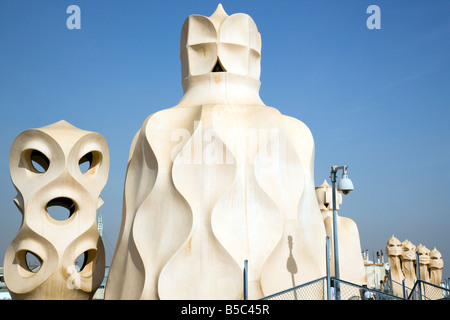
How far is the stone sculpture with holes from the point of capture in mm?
13703

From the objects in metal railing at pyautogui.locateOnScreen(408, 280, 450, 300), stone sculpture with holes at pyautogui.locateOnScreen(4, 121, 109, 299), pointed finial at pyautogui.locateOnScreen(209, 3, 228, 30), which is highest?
pointed finial at pyautogui.locateOnScreen(209, 3, 228, 30)

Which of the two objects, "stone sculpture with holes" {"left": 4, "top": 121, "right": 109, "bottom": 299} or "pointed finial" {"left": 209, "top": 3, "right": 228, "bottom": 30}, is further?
"pointed finial" {"left": 209, "top": 3, "right": 228, "bottom": 30}

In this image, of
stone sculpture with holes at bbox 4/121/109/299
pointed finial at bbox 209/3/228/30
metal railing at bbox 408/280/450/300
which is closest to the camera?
metal railing at bbox 408/280/450/300

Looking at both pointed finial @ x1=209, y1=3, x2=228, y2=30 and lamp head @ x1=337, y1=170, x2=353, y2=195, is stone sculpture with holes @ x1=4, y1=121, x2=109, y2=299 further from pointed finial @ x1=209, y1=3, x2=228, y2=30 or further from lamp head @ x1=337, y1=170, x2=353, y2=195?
lamp head @ x1=337, y1=170, x2=353, y2=195

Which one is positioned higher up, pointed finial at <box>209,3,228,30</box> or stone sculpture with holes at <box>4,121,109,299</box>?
pointed finial at <box>209,3,228,30</box>

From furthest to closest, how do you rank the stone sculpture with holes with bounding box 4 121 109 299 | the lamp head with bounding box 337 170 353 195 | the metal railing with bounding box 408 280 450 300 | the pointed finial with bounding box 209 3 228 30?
the pointed finial with bounding box 209 3 228 30 < the stone sculpture with holes with bounding box 4 121 109 299 < the lamp head with bounding box 337 170 353 195 < the metal railing with bounding box 408 280 450 300

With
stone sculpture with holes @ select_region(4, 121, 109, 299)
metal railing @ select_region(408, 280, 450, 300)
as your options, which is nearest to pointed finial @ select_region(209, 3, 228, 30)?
stone sculpture with holes @ select_region(4, 121, 109, 299)

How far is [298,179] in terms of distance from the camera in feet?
42.3

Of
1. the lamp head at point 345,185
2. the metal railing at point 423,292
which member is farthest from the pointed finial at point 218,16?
the metal railing at point 423,292

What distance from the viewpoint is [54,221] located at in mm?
14086

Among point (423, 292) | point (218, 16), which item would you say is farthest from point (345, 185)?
point (423, 292)

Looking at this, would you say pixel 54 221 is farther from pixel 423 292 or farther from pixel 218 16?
pixel 423 292

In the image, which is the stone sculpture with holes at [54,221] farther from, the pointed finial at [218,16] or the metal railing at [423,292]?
the metal railing at [423,292]

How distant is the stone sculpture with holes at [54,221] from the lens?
13.7 meters
